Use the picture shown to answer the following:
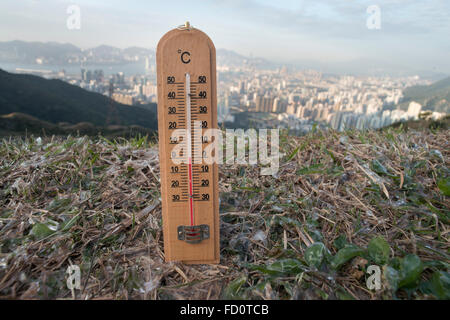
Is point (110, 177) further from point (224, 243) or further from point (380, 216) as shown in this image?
point (380, 216)

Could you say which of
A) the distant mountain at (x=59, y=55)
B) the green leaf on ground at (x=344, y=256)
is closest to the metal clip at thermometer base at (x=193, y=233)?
the green leaf on ground at (x=344, y=256)

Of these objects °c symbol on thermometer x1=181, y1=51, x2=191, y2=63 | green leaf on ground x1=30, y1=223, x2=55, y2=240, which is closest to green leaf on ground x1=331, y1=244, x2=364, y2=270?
°c symbol on thermometer x1=181, y1=51, x2=191, y2=63

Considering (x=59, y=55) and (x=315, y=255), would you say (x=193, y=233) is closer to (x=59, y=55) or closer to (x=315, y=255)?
(x=315, y=255)

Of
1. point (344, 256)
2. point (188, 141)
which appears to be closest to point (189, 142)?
point (188, 141)

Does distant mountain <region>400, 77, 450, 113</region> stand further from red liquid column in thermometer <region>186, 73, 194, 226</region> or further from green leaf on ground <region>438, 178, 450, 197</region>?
red liquid column in thermometer <region>186, 73, 194, 226</region>

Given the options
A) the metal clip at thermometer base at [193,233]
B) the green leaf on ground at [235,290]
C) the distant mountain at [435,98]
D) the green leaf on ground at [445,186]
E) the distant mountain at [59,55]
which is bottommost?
the green leaf on ground at [235,290]

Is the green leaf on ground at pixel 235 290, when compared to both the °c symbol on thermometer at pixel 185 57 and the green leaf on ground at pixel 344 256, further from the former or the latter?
the °c symbol on thermometer at pixel 185 57

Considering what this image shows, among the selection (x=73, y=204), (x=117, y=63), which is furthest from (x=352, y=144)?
(x=117, y=63)
